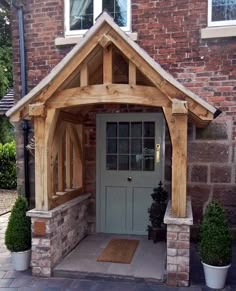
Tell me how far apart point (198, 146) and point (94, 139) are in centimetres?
195

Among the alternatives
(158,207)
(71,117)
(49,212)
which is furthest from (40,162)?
(158,207)

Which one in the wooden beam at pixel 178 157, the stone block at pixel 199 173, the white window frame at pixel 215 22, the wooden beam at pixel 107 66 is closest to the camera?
the wooden beam at pixel 178 157

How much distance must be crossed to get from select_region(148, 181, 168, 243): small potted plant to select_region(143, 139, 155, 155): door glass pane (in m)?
0.71

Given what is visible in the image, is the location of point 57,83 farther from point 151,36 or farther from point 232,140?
point 232,140

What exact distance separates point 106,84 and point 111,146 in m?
2.23

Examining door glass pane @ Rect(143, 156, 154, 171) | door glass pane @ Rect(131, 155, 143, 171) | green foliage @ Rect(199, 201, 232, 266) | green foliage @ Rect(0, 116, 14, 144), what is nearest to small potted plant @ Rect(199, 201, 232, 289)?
green foliage @ Rect(199, 201, 232, 266)

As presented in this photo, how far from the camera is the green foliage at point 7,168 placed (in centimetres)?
1196

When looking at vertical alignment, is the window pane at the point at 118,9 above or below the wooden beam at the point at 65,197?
above

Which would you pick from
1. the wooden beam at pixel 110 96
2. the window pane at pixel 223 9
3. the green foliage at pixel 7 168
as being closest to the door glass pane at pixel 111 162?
the wooden beam at pixel 110 96

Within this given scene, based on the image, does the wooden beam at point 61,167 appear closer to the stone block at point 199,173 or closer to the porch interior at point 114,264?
the porch interior at point 114,264

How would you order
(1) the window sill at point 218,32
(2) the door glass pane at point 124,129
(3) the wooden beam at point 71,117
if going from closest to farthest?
(3) the wooden beam at point 71,117 → (1) the window sill at point 218,32 → (2) the door glass pane at point 124,129

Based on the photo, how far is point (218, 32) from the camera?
18.0 ft

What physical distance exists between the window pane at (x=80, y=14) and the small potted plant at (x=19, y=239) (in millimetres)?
3567

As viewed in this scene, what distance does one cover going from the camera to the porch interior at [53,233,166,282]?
446 cm
